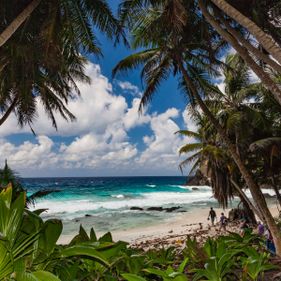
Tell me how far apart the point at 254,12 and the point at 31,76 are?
6.38 meters

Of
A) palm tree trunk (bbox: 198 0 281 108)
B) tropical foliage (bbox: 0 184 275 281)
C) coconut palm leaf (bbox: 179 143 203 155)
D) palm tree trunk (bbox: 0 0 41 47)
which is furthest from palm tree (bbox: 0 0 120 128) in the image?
coconut palm leaf (bbox: 179 143 203 155)

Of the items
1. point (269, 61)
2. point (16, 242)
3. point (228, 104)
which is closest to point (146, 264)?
point (16, 242)

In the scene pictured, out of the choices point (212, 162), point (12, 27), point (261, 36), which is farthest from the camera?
point (212, 162)

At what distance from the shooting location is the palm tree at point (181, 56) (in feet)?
31.4

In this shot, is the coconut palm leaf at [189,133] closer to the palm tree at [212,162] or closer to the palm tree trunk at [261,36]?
the palm tree at [212,162]

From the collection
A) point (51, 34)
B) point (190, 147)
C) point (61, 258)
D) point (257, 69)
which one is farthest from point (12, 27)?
point (190, 147)

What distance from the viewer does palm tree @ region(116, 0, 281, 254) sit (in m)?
9.57

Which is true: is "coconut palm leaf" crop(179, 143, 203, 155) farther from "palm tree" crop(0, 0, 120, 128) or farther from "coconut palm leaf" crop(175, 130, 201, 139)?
"palm tree" crop(0, 0, 120, 128)

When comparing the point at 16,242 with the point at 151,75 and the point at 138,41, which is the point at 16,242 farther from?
the point at 151,75

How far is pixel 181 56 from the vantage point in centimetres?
1123

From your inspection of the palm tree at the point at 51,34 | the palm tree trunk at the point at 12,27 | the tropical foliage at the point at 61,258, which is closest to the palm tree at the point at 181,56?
the palm tree at the point at 51,34

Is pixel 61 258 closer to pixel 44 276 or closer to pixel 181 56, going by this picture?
pixel 44 276

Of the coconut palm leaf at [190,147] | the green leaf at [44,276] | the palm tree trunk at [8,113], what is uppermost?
the palm tree trunk at [8,113]

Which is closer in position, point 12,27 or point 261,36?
point 261,36
